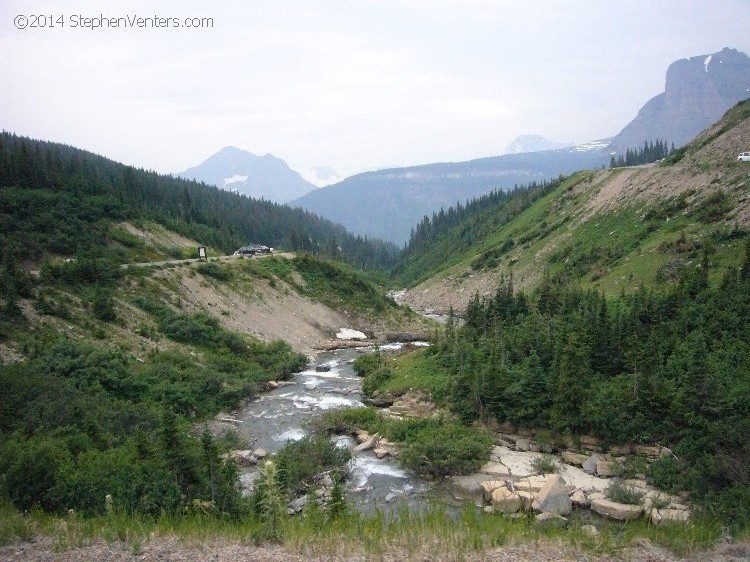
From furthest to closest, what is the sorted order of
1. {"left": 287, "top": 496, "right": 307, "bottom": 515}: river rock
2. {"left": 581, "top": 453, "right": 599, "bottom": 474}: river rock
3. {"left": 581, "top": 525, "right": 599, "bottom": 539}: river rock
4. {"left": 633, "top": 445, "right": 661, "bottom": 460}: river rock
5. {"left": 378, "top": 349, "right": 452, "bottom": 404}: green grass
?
1. {"left": 378, "top": 349, "right": 452, "bottom": 404}: green grass
2. {"left": 581, "top": 453, "right": 599, "bottom": 474}: river rock
3. {"left": 633, "top": 445, "right": 661, "bottom": 460}: river rock
4. {"left": 287, "top": 496, "right": 307, "bottom": 515}: river rock
5. {"left": 581, "top": 525, "right": 599, "bottom": 539}: river rock

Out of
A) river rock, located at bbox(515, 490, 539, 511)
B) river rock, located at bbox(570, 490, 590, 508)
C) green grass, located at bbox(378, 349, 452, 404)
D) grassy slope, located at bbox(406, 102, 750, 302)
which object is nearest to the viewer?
river rock, located at bbox(515, 490, 539, 511)

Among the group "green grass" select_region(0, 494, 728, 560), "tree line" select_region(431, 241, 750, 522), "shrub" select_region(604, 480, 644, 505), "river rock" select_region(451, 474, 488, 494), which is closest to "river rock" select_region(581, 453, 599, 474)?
"tree line" select_region(431, 241, 750, 522)

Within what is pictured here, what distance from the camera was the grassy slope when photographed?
45.3 m

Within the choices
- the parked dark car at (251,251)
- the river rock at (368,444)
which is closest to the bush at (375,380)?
the river rock at (368,444)

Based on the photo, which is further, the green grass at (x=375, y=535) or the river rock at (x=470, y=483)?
the river rock at (x=470, y=483)

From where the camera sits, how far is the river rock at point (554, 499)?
58.3 feet

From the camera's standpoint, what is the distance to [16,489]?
40.7 ft

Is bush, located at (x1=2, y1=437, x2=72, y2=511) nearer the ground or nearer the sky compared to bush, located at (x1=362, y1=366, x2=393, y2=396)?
nearer the sky

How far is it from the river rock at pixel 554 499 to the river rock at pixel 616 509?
1.00m

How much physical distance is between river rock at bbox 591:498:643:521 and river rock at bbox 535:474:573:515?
1.00m

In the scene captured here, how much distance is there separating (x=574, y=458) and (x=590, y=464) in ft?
3.12

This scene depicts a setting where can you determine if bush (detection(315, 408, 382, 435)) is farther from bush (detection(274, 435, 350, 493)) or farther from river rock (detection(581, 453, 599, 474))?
river rock (detection(581, 453, 599, 474))

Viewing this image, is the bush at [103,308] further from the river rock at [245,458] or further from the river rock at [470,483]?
the river rock at [470,483]

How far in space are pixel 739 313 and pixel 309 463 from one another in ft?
74.1
